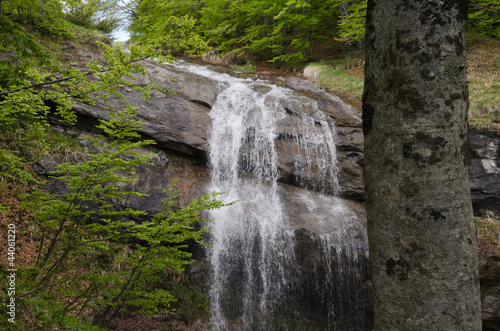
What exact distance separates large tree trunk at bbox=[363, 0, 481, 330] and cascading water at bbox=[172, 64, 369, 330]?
630cm

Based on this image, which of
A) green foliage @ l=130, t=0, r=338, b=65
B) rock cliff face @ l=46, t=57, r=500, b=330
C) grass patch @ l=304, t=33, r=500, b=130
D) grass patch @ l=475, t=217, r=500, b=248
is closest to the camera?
grass patch @ l=475, t=217, r=500, b=248

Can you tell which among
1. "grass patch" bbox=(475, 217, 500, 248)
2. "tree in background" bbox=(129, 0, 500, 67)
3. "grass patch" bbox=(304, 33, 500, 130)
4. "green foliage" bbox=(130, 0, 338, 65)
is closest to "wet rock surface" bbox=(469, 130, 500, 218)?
"grass patch" bbox=(475, 217, 500, 248)

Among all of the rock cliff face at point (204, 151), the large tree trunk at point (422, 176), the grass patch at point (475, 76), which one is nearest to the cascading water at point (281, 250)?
the rock cliff face at point (204, 151)

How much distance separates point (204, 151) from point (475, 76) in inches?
422

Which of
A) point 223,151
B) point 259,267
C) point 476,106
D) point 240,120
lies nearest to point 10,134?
point 223,151

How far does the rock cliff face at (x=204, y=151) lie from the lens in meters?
7.71

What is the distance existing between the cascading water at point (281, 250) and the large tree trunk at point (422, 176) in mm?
6303

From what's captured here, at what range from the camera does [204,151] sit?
9.02 meters

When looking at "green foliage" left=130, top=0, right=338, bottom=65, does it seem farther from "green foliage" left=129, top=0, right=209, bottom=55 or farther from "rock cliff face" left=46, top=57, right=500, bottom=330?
"rock cliff face" left=46, top=57, right=500, bottom=330

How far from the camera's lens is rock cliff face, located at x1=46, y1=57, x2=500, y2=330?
771cm

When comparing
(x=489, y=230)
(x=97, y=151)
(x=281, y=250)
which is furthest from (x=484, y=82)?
(x=97, y=151)

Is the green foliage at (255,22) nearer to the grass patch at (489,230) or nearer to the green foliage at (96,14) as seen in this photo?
the green foliage at (96,14)

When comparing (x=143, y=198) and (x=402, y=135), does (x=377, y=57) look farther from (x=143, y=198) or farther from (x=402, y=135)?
(x=143, y=198)

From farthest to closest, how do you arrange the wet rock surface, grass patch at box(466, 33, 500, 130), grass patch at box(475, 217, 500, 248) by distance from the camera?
grass patch at box(466, 33, 500, 130), the wet rock surface, grass patch at box(475, 217, 500, 248)
